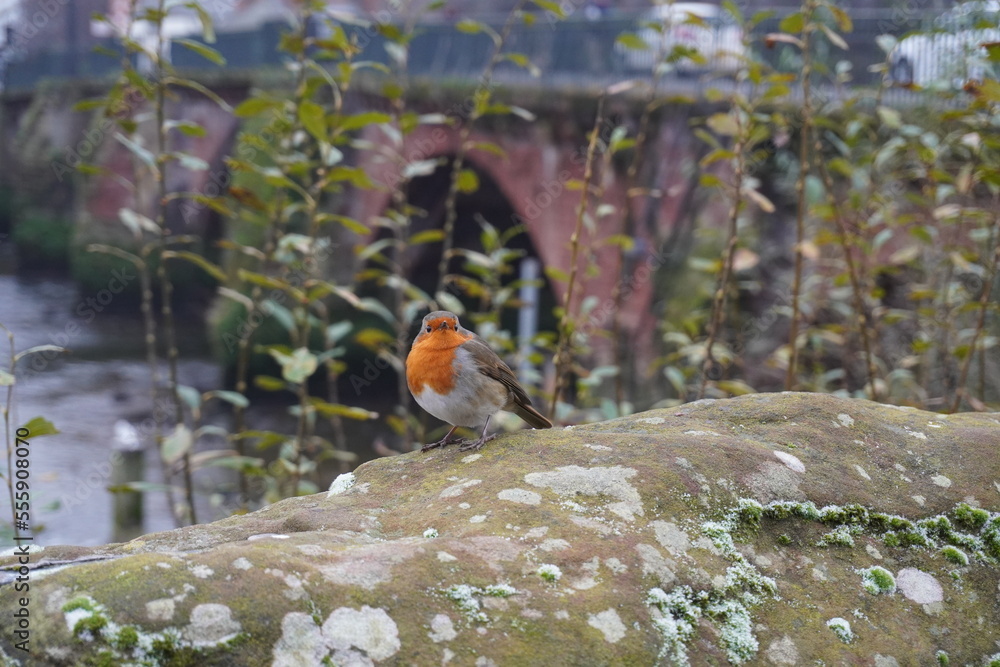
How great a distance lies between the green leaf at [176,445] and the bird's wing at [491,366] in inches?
49.5

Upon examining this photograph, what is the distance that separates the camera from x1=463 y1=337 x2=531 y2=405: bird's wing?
269 centimetres

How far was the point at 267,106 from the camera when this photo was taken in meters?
3.28

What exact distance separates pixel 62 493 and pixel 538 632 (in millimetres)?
9818

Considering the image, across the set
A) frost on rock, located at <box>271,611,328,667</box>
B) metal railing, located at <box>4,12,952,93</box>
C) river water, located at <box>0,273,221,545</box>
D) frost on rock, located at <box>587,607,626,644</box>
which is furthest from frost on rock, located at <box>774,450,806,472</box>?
river water, located at <box>0,273,221,545</box>

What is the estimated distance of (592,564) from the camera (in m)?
1.57

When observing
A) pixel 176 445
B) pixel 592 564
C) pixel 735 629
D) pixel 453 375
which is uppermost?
pixel 453 375

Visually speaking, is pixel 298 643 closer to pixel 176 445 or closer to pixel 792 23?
pixel 176 445

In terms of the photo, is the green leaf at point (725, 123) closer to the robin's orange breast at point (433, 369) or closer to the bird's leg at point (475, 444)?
the robin's orange breast at point (433, 369)

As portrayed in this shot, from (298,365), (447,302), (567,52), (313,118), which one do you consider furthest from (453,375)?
(567,52)

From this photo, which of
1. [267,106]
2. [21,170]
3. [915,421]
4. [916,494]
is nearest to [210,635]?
[916,494]

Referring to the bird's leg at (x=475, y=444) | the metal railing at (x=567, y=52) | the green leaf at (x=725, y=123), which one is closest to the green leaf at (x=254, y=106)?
the bird's leg at (x=475, y=444)

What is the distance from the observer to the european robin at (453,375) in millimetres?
2637

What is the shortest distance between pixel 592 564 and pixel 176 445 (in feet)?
7.05

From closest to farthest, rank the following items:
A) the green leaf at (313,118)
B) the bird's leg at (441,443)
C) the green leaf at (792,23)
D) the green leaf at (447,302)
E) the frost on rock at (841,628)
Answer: the frost on rock at (841,628) → the bird's leg at (441,443) → the green leaf at (313,118) → the green leaf at (792,23) → the green leaf at (447,302)
